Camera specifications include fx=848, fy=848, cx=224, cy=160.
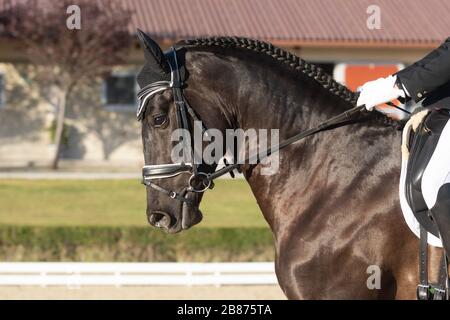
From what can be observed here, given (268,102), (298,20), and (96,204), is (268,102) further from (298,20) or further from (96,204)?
(298,20)

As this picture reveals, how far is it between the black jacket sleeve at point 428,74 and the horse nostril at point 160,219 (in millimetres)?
1140

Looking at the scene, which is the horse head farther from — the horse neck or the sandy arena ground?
the sandy arena ground

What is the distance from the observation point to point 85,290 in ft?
24.6

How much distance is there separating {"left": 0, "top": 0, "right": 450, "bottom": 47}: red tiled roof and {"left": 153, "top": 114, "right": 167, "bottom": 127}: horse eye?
16.1 meters

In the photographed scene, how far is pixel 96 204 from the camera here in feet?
36.5

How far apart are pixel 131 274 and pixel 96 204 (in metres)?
3.59

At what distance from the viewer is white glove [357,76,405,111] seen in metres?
3.47

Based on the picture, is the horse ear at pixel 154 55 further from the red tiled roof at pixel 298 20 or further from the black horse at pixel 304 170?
the red tiled roof at pixel 298 20

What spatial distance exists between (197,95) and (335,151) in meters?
0.65

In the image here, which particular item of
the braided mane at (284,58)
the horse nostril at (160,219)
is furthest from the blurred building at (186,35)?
the horse nostril at (160,219)

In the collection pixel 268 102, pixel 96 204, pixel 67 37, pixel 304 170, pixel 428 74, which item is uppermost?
pixel 428 74

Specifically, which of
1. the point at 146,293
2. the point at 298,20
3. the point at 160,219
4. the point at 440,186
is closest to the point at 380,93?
the point at 440,186

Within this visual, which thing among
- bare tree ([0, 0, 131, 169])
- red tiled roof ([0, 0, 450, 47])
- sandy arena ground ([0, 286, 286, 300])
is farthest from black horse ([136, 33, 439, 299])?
red tiled roof ([0, 0, 450, 47])

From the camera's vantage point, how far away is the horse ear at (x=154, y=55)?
359cm
